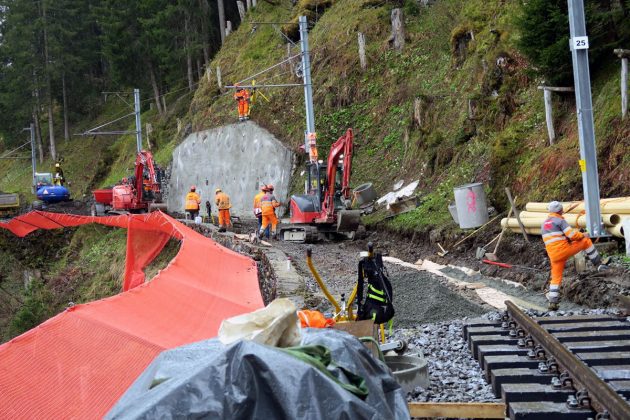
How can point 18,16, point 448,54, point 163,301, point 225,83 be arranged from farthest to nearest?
point 18,16 → point 225,83 → point 448,54 → point 163,301

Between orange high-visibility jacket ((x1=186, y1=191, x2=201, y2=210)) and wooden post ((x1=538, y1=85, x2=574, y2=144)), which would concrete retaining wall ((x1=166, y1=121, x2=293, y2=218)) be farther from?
wooden post ((x1=538, y1=85, x2=574, y2=144))

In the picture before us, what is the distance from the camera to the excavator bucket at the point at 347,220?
72.6 ft

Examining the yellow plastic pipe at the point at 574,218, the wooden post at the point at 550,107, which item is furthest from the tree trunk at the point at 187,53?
the yellow plastic pipe at the point at 574,218

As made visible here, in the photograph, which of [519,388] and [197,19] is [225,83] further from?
[519,388]

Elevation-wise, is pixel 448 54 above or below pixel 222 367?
above

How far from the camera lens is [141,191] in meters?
35.2

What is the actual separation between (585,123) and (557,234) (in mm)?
2764

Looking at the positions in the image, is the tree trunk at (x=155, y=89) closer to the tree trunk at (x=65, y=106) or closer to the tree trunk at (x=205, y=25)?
the tree trunk at (x=205, y=25)

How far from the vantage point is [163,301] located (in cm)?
786

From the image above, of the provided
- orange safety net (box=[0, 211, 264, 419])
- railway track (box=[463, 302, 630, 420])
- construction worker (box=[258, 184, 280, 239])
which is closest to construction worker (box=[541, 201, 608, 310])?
railway track (box=[463, 302, 630, 420])

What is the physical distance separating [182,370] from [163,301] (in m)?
4.33

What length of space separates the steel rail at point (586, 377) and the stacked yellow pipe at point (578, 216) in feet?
18.7

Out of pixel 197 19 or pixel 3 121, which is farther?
pixel 3 121

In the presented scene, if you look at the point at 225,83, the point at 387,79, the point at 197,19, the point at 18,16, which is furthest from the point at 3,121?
the point at 387,79
